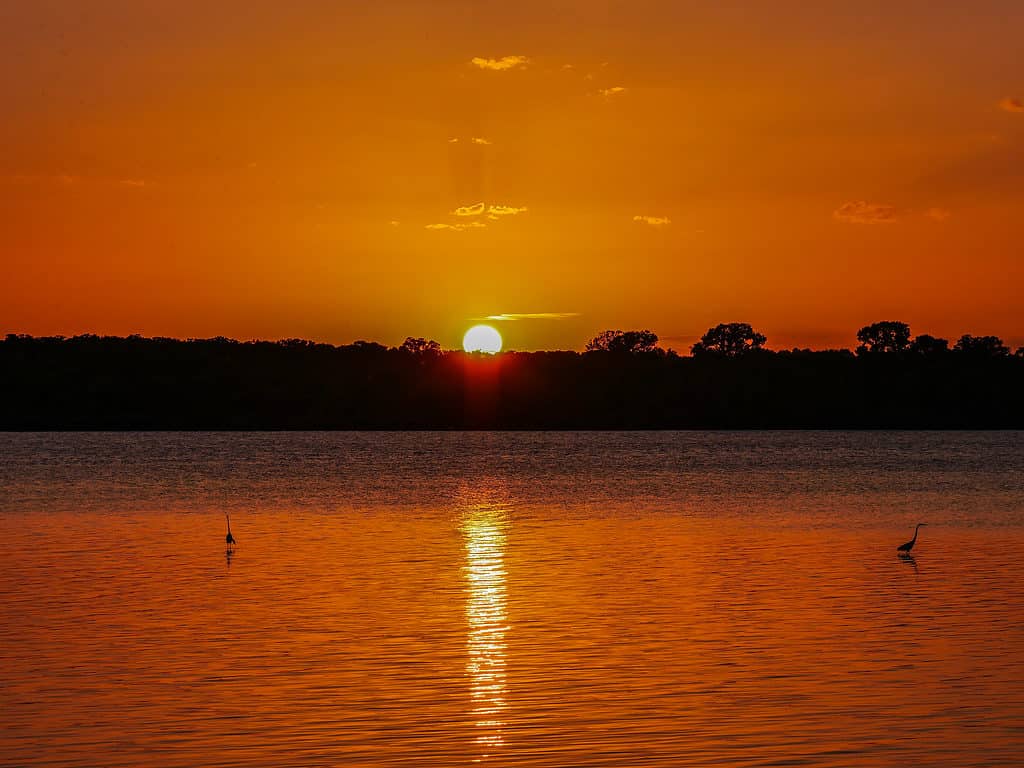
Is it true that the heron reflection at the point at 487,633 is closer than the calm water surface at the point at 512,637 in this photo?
No

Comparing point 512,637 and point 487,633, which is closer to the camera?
point 512,637

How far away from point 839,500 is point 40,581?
46015 mm

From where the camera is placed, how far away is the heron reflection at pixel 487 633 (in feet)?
61.2

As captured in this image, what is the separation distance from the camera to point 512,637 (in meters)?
Answer: 25.3

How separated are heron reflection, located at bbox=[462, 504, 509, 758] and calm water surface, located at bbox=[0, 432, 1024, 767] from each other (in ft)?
0.32

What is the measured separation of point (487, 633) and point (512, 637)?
75 centimetres

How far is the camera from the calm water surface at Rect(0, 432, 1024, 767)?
1756 centimetres

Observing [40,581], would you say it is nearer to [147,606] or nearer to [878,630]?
[147,606]

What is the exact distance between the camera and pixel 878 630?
2612 centimetres

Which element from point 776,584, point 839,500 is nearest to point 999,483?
point 839,500

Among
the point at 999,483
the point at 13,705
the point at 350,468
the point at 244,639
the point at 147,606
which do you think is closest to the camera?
the point at 13,705

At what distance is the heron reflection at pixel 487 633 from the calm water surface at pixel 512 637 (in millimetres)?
98

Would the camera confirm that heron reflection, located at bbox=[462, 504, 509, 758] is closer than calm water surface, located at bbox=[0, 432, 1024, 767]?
No

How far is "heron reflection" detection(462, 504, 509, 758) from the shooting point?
61.2ft
